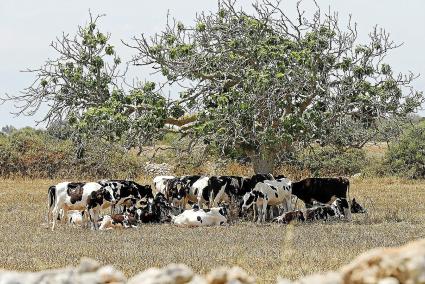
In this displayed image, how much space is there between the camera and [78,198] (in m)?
21.0

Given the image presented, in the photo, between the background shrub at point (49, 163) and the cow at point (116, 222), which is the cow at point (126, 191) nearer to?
the cow at point (116, 222)

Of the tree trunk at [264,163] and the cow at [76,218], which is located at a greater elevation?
the tree trunk at [264,163]

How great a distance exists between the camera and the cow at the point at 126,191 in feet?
74.4

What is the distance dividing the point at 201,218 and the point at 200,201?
236 centimetres

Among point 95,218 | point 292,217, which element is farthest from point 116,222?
point 292,217

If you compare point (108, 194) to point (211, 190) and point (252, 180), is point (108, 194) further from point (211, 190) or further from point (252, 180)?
point (252, 180)

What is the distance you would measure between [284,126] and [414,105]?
4382mm

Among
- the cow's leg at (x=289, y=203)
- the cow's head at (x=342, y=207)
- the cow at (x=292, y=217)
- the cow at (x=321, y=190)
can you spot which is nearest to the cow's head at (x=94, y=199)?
the cow at (x=292, y=217)

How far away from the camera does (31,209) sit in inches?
1015

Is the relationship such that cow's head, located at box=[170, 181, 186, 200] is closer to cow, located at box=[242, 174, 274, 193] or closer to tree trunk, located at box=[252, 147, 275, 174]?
cow, located at box=[242, 174, 274, 193]

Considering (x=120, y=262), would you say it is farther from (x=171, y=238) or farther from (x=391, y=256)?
(x=391, y=256)

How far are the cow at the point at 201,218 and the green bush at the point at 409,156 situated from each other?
21711 millimetres

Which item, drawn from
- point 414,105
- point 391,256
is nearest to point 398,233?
point 414,105

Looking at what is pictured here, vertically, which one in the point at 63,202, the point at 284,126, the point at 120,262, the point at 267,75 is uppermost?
the point at 267,75
